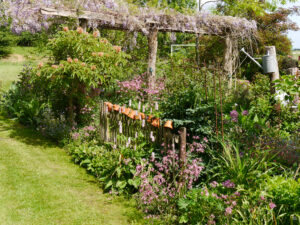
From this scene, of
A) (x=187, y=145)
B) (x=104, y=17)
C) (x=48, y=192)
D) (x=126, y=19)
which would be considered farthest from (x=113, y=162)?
(x=126, y=19)

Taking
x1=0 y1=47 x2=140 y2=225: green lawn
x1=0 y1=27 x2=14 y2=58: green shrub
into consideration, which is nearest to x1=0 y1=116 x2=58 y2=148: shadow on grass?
x1=0 y1=47 x2=140 y2=225: green lawn

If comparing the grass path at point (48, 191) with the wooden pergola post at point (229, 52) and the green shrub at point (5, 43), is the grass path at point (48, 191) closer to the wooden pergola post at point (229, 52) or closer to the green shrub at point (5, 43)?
the wooden pergola post at point (229, 52)

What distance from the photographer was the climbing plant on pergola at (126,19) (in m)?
6.46

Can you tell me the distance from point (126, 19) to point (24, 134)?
3.62 m

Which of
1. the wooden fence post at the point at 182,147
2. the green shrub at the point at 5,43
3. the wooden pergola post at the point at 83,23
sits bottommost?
the wooden fence post at the point at 182,147

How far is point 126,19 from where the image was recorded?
7.37m

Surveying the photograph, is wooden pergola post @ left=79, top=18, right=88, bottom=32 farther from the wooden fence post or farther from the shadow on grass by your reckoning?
the wooden fence post

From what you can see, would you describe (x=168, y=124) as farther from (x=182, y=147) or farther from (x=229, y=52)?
(x=229, y=52)

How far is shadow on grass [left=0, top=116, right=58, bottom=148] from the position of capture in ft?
20.6

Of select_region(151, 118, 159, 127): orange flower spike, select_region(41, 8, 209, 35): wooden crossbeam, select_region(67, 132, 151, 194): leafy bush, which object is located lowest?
select_region(67, 132, 151, 194): leafy bush

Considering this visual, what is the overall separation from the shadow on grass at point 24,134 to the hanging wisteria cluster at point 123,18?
224 centimetres

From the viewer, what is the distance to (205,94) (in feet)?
15.0

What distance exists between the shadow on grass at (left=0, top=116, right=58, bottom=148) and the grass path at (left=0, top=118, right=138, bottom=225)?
0.07m

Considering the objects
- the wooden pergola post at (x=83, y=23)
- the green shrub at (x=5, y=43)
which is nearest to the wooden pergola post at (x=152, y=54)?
the wooden pergola post at (x=83, y=23)
